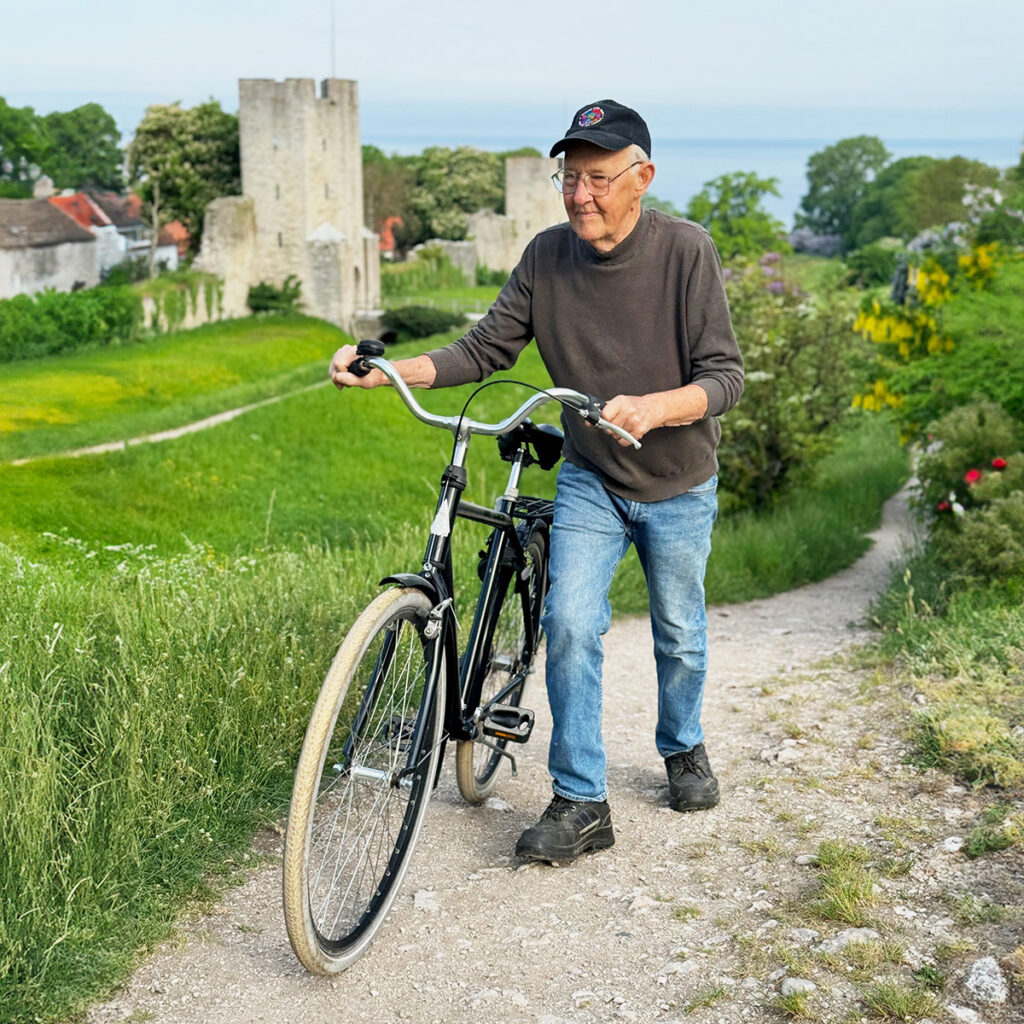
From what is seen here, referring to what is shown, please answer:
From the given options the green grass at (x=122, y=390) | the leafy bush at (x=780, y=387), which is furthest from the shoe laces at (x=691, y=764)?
the leafy bush at (x=780, y=387)

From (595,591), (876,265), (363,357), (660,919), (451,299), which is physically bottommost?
(451,299)

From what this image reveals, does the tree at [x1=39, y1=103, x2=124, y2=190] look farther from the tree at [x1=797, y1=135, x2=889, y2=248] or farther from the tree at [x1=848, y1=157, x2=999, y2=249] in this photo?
the tree at [x1=797, y1=135, x2=889, y2=248]

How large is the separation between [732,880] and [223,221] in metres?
36.0

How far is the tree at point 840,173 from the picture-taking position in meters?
90.1

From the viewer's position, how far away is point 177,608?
528 centimetres

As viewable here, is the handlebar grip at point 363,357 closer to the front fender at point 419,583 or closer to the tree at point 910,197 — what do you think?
the front fender at point 419,583

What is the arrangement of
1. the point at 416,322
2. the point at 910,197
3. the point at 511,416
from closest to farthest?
the point at 511,416 → the point at 416,322 → the point at 910,197

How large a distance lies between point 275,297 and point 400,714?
26058mm

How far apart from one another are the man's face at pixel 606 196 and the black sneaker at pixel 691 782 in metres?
1.84

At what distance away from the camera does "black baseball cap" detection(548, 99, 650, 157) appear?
3789 millimetres

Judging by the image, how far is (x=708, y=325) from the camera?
159 inches

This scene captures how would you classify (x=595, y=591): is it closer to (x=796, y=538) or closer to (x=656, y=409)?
(x=656, y=409)

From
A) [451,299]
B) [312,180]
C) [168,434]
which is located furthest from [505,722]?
[451,299]

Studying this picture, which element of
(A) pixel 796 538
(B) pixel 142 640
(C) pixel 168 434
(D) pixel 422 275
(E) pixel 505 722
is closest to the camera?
(E) pixel 505 722
